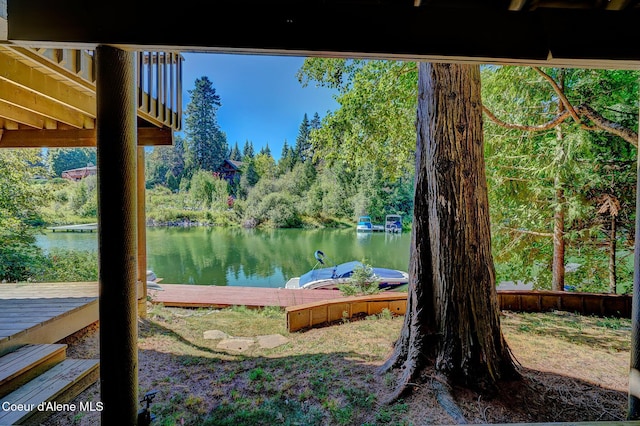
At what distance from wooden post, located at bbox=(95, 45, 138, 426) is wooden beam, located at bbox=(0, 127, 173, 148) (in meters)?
2.41

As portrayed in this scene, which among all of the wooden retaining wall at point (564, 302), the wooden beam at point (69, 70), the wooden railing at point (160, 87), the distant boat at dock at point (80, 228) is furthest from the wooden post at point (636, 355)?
the distant boat at dock at point (80, 228)

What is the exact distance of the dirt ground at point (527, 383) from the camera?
1.93 meters

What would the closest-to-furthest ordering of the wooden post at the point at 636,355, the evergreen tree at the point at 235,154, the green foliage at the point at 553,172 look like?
the wooden post at the point at 636,355
the green foliage at the point at 553,172
the evergreen tree at the point at 235,154

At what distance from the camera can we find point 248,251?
13.6 m

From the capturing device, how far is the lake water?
32.2 feet

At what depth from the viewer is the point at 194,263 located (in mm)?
11758

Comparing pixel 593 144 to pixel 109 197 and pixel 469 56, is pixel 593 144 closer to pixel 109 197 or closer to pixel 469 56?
pixel 469 56

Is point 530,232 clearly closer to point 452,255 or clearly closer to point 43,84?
point 452,255

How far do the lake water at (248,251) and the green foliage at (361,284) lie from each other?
111 inches

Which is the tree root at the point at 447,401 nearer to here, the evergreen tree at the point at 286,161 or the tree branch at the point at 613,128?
the tree branch at the point at 613,128

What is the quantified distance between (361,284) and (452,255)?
3011mm

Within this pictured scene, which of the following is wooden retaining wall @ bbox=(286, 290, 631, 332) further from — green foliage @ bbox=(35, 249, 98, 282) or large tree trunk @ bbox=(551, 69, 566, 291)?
green foliage @ bbox=(35, 249, 98, 282)

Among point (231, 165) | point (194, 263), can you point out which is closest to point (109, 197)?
point (194, 263)

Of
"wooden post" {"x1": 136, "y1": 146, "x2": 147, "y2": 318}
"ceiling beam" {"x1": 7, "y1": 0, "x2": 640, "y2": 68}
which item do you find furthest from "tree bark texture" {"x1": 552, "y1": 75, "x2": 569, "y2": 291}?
"wooden post" {"x1": 136, "y1": 146, "x2": 147, "y2": 318}
